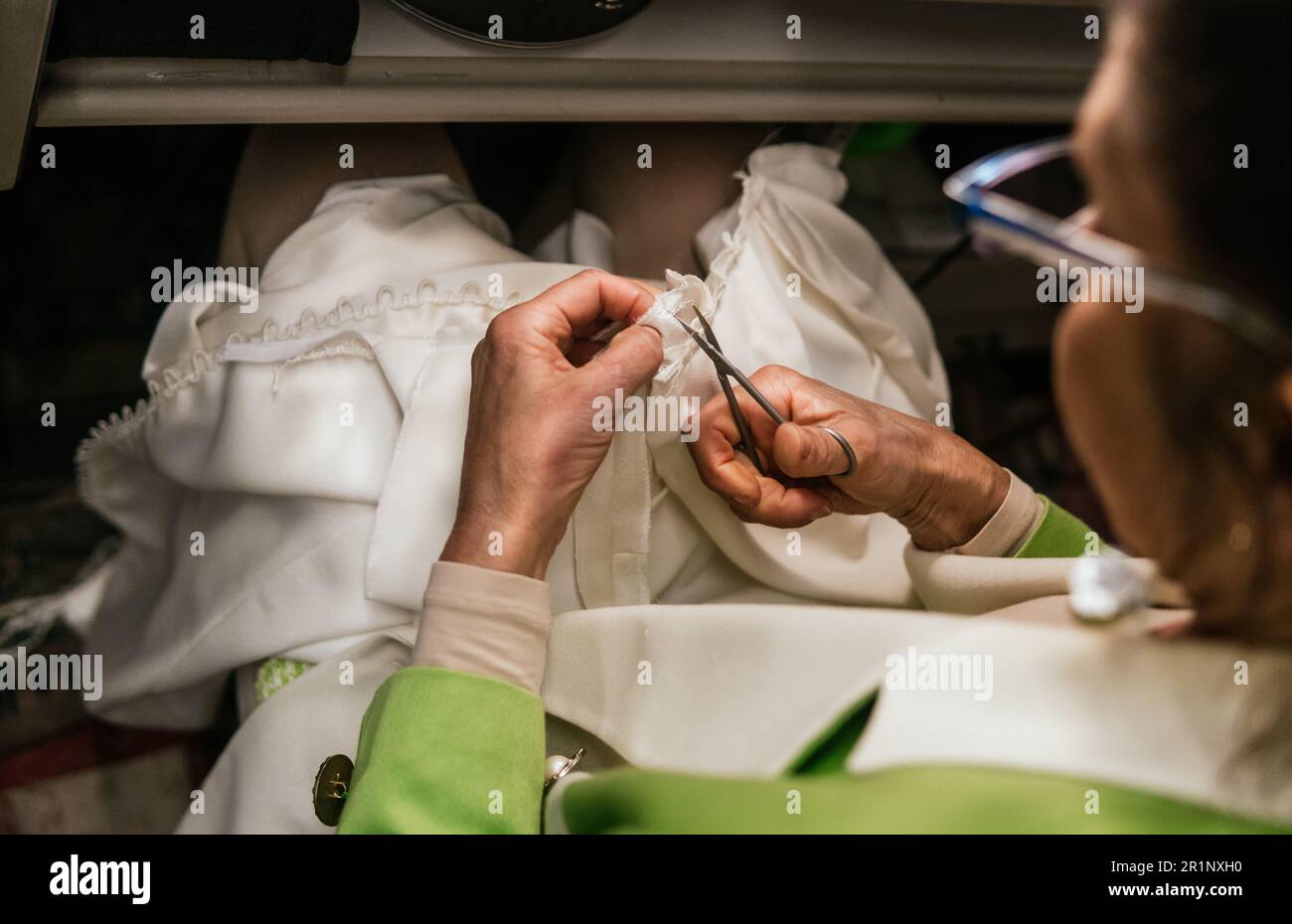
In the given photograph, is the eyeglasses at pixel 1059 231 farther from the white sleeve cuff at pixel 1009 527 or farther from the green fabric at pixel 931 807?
the white sleeve cuff at pixel 1009 527

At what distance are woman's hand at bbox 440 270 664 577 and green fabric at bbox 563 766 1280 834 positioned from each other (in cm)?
20

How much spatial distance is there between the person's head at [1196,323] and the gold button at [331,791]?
49cm

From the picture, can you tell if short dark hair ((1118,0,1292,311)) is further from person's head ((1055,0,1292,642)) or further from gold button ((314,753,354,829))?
gold button ((314,753,354,829))

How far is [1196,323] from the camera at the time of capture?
15.0 inches

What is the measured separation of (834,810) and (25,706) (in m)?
0.94

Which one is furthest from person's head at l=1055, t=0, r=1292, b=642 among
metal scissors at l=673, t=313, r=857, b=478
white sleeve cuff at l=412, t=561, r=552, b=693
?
white sleeve cuff at l=412, t=561, r=552, b=693

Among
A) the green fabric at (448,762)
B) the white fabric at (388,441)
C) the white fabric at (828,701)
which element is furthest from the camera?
the white fabric at (388,441)

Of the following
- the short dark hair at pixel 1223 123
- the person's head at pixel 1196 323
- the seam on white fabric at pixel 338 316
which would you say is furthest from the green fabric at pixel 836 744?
the seam on white fabric at pixel 338 316

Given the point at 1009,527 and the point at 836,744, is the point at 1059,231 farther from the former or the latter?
the point at 1009,527

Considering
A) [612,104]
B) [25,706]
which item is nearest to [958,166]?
[612,104]

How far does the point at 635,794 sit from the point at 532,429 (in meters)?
0.23

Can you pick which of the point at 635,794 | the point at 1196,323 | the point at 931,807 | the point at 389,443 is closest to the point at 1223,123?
the point at 1196,323

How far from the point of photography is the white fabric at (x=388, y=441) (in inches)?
27.9
